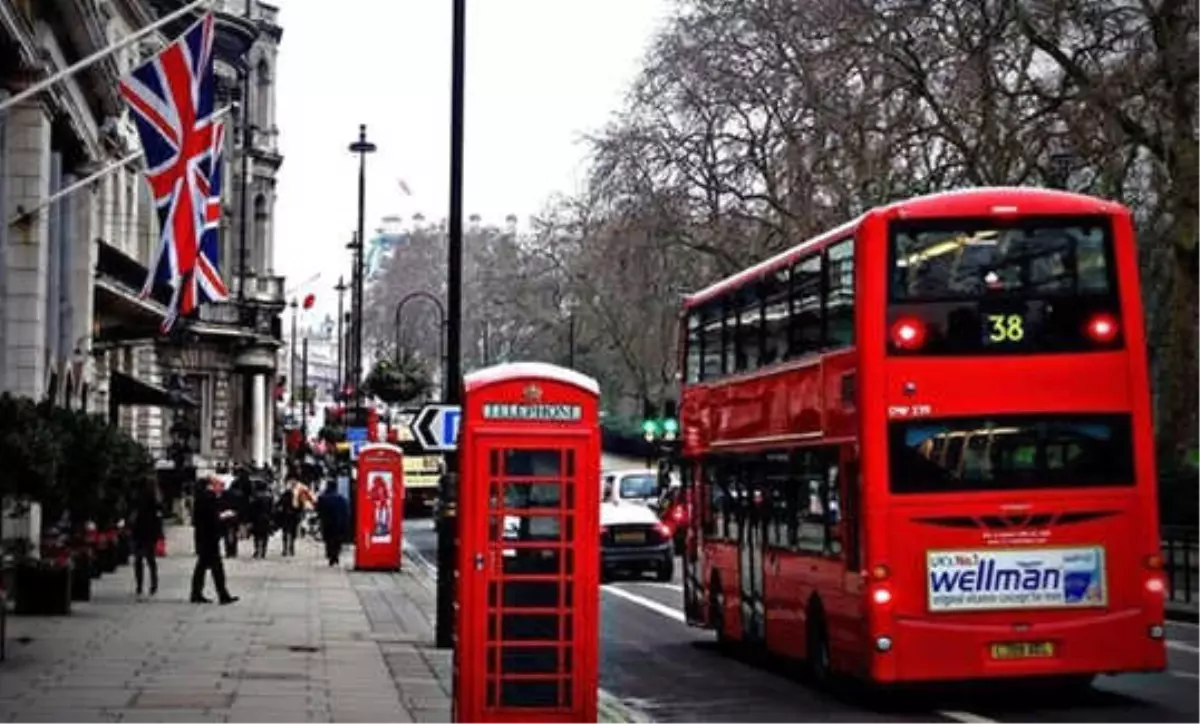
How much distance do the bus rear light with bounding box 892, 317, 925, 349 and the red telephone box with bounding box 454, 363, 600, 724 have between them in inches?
150

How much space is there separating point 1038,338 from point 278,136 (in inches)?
3267

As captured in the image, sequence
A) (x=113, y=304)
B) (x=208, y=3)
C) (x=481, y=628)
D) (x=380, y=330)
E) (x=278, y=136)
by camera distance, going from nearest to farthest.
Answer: (x=481, y=628) → (x=208, y=3) → (x=113, y=304) → (x=278, y=136) → (x=380, y=330)

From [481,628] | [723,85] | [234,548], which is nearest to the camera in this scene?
[481,628]

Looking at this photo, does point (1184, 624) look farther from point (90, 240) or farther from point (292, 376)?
point (292, 376)

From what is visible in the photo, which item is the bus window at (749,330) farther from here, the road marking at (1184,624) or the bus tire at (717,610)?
the road marking at (1184,624)

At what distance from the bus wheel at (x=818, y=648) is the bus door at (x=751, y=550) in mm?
2053

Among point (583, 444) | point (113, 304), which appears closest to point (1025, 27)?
point (113, 304)

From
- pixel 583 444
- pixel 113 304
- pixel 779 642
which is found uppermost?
pixel 113 304

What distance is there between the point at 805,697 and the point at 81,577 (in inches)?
546

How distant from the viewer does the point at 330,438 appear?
84625 mm

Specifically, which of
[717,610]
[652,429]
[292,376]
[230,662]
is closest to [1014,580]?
[717,610]

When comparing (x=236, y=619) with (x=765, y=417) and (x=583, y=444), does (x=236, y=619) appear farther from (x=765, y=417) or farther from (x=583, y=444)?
(x=583, y=444)

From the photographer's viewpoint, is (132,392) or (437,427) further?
(132,392)

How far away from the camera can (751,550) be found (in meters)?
21.8
